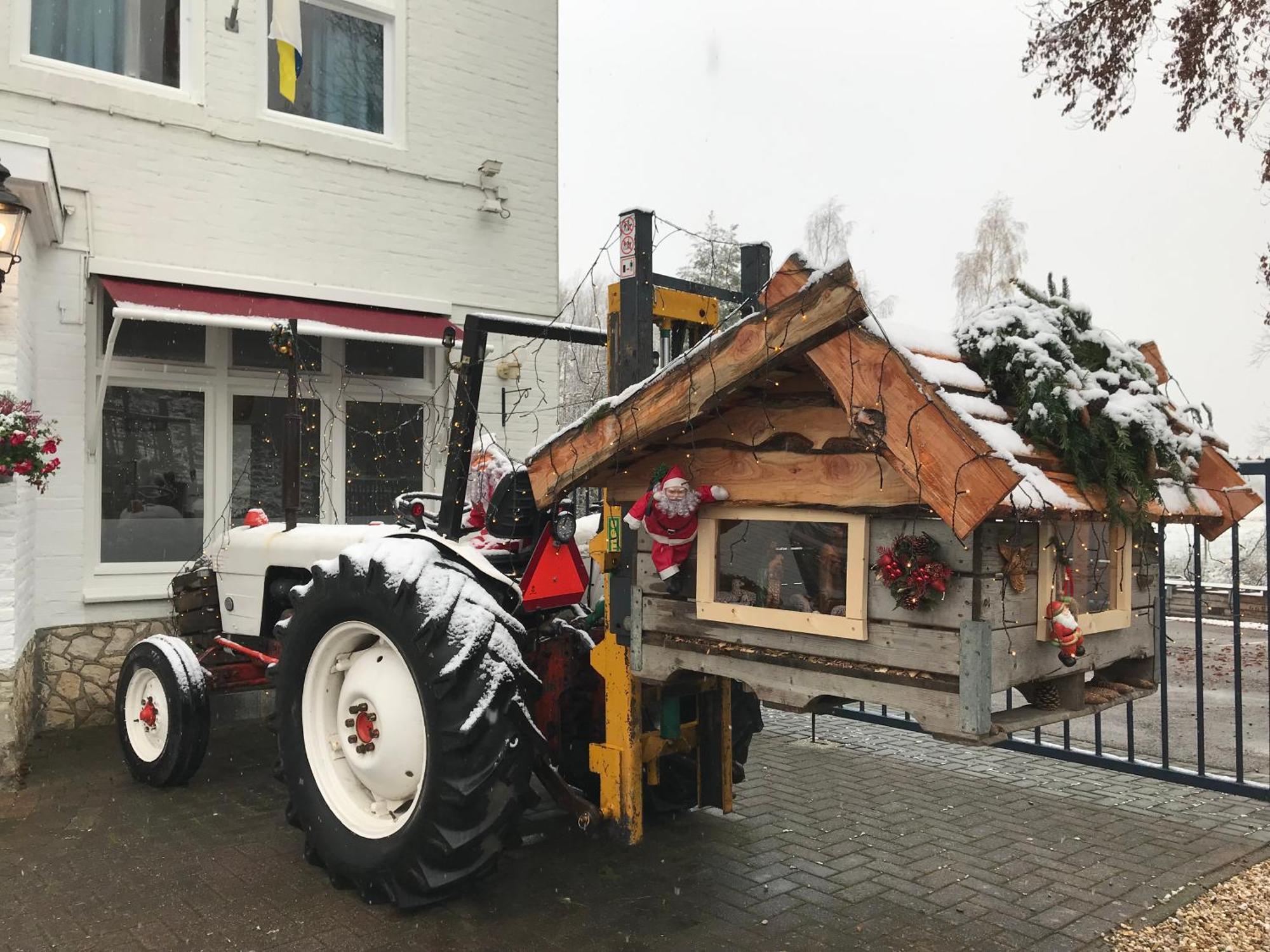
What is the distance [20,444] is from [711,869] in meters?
3.99

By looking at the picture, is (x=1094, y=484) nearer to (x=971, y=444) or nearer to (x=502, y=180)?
(x=971, y=444)

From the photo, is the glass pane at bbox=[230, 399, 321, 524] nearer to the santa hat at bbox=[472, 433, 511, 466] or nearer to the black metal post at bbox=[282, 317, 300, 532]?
the black metal post at bbox=[282, 317, 300, 532]

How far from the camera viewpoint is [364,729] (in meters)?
3.65

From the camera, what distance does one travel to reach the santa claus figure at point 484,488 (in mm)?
4195

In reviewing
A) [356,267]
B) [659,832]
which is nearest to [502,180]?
[356,267]

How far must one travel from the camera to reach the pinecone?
299 cm

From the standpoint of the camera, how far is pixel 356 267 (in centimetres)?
790

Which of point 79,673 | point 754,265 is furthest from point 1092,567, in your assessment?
point 79,673

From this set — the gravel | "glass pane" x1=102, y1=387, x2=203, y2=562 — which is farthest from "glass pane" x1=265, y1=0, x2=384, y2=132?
the gravel

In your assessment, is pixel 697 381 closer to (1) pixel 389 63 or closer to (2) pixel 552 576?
(2) pixel 552 576

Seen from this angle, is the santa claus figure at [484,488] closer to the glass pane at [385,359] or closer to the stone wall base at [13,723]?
the stone wall base at [13,723]

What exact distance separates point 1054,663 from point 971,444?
91 centimetres

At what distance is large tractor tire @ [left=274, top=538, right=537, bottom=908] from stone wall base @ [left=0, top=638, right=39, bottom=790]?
2264 millimetres

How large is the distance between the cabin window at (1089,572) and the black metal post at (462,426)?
208 centimetres
